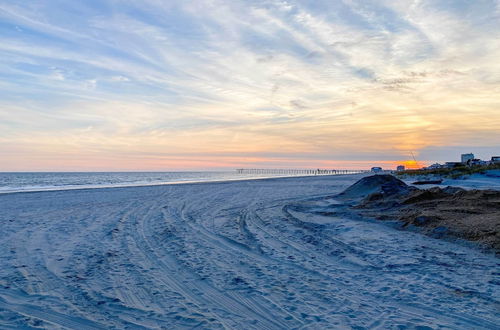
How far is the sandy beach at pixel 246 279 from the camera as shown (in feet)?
14.4

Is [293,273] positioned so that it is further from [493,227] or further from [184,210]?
[184,210]

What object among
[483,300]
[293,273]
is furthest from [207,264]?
[483,300]

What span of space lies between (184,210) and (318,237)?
773 centimetres

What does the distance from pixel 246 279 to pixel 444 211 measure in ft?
24.8

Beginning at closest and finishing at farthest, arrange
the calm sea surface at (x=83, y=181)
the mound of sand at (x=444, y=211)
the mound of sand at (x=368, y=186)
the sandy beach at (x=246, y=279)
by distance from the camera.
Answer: the sandy beach at (x=246, y=279)
the mound of sand at (x=444, y=211)
the mound of sand at (x=368, y=186)
the calm sea surface at (x=83, y=181)

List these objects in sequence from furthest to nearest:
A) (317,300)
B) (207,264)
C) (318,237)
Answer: (318,237), (207,264), (317,300)

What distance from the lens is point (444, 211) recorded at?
10766 mm

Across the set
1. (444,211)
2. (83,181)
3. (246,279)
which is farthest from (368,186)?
(83,181)

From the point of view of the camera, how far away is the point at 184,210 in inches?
609

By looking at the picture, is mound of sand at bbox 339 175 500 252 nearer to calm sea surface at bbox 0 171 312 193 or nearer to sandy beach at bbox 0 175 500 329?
sandy beach at bbox 0 175 500 329

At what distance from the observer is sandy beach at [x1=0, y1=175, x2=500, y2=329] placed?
4.39 m

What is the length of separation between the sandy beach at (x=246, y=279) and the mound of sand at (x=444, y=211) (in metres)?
0.58

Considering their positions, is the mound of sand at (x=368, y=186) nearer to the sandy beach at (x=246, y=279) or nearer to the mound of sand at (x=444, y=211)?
the mound of sand at (x=444, y=211)

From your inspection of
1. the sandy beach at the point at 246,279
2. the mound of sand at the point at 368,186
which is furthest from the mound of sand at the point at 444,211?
the mound of sand at the point at 368,186
